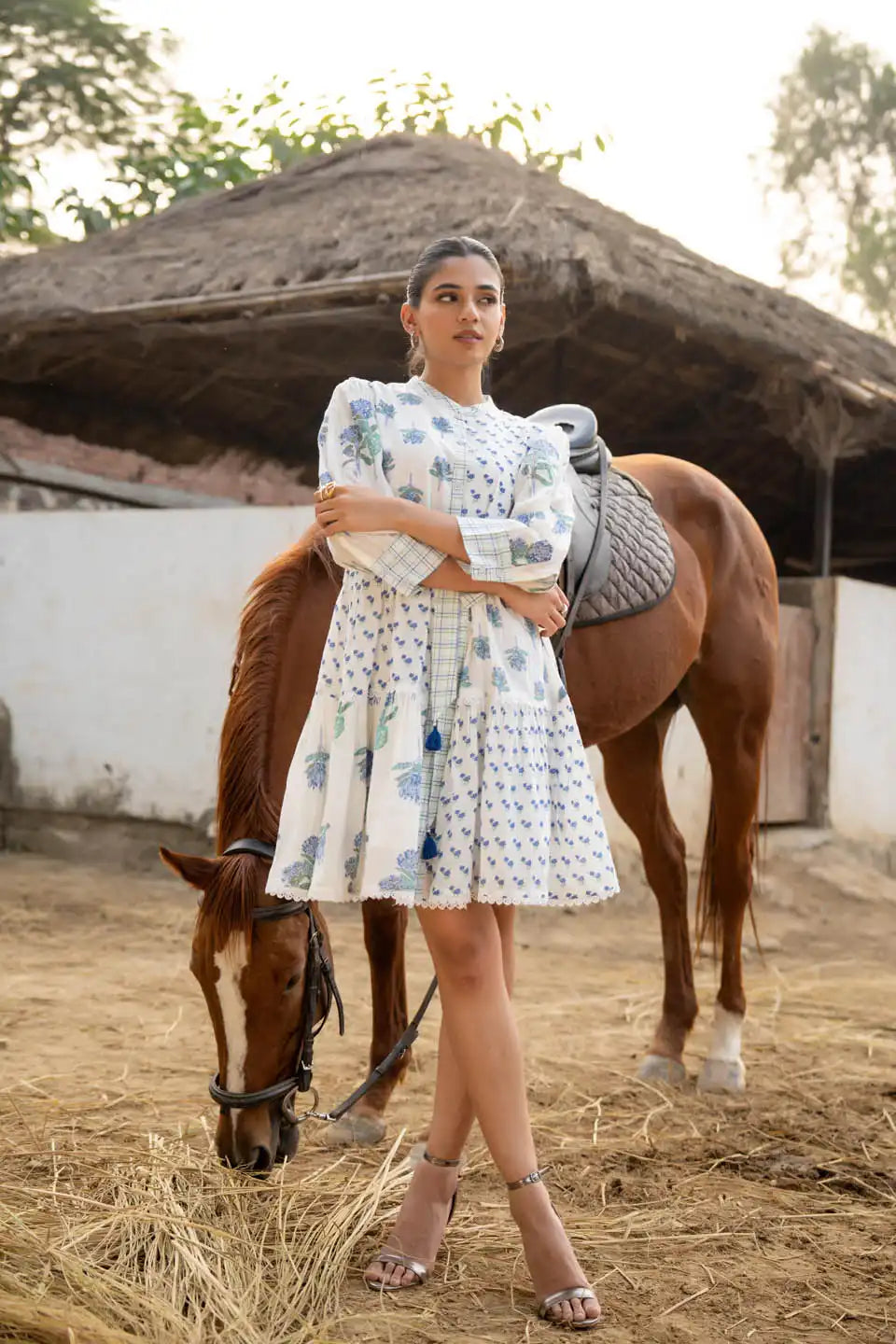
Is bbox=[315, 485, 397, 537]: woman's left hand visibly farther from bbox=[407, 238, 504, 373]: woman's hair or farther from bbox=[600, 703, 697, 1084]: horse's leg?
bbox=[600, 703, 697, 1084]: horse's leg

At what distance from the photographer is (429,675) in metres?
2.06

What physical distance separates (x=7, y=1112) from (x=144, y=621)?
13.9 feet

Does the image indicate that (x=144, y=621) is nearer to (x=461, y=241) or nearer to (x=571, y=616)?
A: (x=571, y=616)

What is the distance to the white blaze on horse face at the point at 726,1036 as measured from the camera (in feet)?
12.2

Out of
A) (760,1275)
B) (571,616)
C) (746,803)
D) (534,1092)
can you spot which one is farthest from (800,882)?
(760,1275)

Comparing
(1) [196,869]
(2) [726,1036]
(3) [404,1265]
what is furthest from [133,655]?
(3) [404,1265]

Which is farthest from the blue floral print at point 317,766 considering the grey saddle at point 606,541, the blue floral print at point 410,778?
the grey saddle at point 606,541

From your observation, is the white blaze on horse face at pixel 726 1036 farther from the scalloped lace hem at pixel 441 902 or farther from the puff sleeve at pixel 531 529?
the puff sleeve at pixel 531 529

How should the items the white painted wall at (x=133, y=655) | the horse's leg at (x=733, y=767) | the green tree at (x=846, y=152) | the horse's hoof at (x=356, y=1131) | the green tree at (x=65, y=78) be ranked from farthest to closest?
1. the green tree at (x=846, y=152)
2. the green tree at (x=65, y=78)
3. the white painted wall at (x=133, y=655)
4. the horse's leg at (x=733, y=767)
5. the horse's hoof at (x=356, y=1131)

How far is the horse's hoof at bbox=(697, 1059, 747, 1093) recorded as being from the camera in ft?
12.0

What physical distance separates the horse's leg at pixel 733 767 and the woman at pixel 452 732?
1.86 m

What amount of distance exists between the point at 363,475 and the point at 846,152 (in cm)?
2876

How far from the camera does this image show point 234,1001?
7.86 ft

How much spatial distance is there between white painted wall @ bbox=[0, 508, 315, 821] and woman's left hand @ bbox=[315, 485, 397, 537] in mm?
4400
